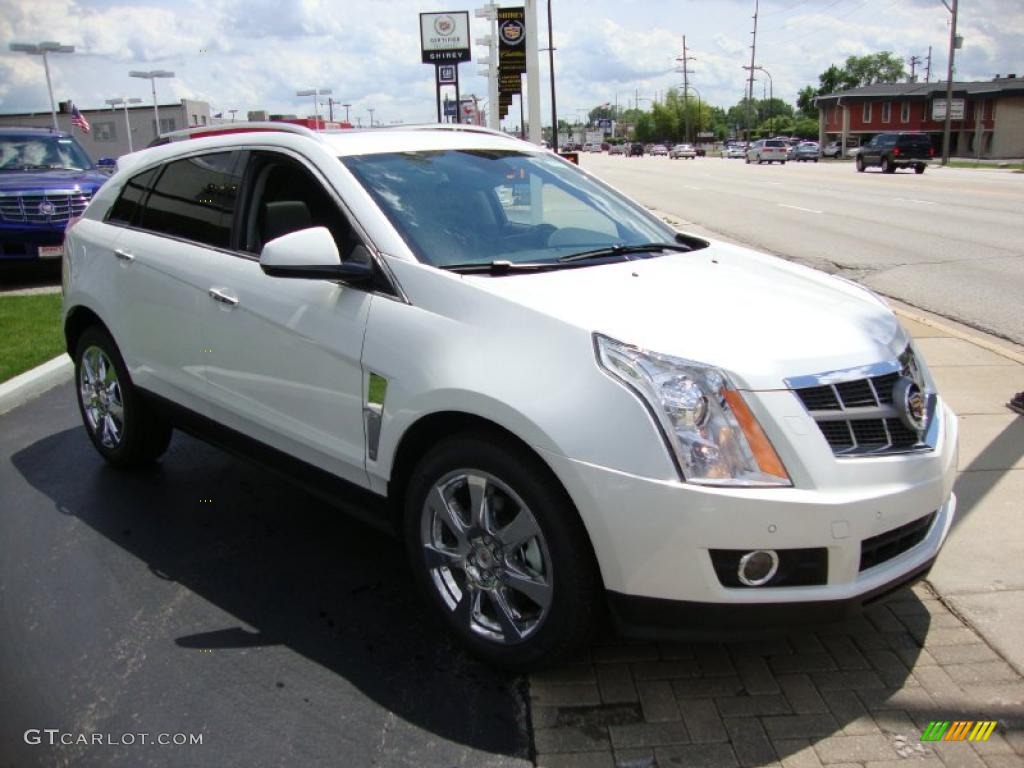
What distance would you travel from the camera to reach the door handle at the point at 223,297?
13.3 ft

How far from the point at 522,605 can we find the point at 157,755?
1208 mm

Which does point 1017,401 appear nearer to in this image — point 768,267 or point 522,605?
point 768,267

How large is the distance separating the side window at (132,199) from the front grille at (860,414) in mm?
3680

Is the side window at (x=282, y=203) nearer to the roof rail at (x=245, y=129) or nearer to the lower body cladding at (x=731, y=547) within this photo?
the roof rail at (x=245, y=129)

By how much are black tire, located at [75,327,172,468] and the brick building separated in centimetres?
6806

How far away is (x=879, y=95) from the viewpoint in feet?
269

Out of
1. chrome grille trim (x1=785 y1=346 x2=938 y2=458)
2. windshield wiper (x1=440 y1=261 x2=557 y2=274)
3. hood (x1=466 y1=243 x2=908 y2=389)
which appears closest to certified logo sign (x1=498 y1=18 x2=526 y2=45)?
hood (x1=466 y1=243 x2=908 y2=389)

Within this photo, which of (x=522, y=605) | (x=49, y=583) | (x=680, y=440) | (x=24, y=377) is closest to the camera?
(x=680, y=440)

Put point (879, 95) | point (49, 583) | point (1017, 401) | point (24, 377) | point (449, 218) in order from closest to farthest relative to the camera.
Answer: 1. point (449, 218)
2. point (49, 583)
3. point (1017, 401)
4. point (24, 377)
5. point (879, 95)

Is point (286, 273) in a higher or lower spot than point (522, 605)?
higher

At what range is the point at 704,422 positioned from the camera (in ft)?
9.07

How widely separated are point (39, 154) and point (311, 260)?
1296cm

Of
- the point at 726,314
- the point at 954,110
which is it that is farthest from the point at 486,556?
the point at 954,110

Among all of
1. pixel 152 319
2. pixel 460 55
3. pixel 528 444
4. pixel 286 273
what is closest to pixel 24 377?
pixel 152 319
